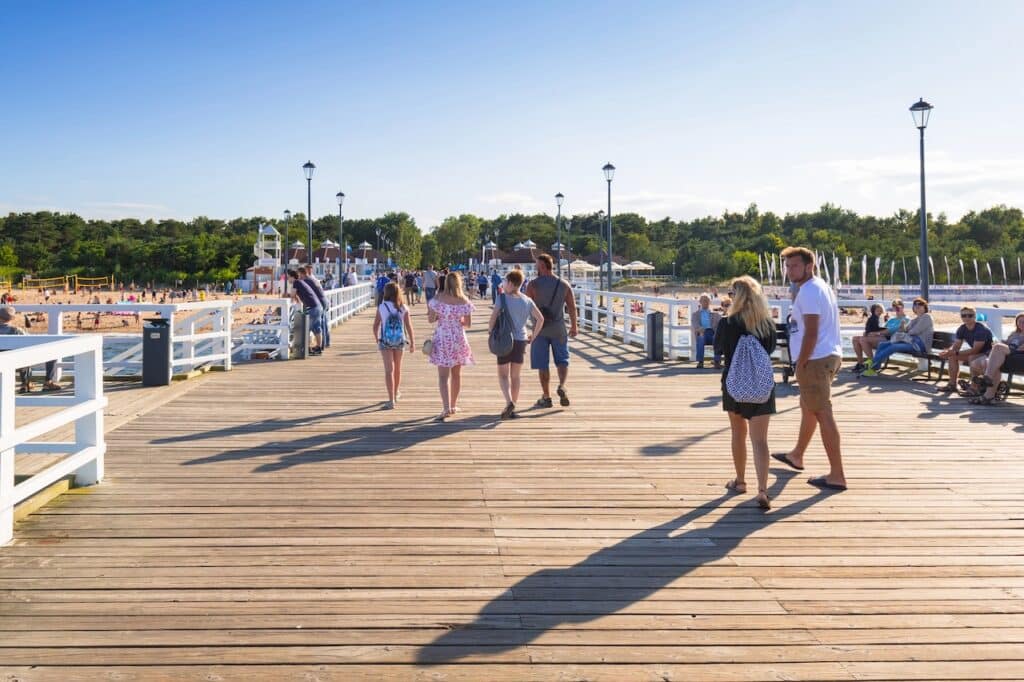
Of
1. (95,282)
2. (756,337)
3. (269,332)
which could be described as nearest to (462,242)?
(95,282)

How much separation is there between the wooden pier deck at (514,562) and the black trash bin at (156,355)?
3.20m

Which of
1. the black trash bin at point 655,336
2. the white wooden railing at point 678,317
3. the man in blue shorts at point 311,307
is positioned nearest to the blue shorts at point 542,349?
the white wooden railing at point 678,317

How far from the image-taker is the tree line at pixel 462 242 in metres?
108

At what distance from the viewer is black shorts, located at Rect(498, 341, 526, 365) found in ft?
28.6

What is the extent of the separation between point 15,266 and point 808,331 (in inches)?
4998

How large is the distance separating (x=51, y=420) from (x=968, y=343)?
32.9ft

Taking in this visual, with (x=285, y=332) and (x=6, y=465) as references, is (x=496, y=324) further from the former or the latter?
(x=285, y=332)

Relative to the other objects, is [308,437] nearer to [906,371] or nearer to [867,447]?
[867,447]

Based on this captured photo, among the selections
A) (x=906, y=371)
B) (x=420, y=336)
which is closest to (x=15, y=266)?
(x=420, y=336)

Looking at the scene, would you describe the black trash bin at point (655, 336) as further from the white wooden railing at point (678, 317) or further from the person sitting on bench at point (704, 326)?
the person sitting on bench at point (704, 326)

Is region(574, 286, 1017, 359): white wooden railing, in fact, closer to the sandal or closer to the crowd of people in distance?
the crowd of people in distance

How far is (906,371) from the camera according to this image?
42.0 feet

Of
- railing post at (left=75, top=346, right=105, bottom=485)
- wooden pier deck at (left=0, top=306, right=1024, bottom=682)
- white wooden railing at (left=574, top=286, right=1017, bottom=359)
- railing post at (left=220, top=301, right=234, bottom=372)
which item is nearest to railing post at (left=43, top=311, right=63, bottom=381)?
railing post at (left=220, top=301, right=234, bottom=372)

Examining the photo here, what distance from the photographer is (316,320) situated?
1636cm
